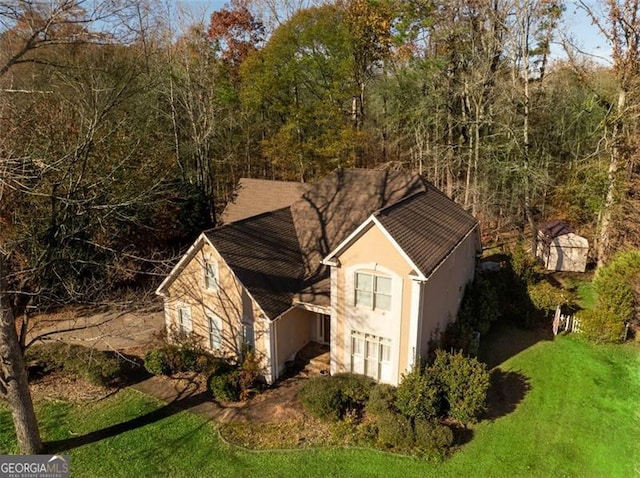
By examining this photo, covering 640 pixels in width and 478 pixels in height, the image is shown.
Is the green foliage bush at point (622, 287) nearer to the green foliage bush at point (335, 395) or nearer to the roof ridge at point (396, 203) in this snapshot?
the roof ridge at point (396, 203)

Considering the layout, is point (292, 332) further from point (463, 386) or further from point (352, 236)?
point (463, 386)

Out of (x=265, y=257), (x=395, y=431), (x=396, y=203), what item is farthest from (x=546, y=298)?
(x=265, y=257)

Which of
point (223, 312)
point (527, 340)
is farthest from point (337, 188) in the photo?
point (527, 340)

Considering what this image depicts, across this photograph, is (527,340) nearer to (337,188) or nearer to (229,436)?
(337,188)

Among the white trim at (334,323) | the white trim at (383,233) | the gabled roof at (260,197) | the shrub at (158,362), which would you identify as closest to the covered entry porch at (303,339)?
the white trim at (334,323)

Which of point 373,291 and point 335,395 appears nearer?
point 335,395

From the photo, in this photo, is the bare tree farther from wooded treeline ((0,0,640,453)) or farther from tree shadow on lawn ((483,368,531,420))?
tree shadow on lawn ((483,368,531,420))

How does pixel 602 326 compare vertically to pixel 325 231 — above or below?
below

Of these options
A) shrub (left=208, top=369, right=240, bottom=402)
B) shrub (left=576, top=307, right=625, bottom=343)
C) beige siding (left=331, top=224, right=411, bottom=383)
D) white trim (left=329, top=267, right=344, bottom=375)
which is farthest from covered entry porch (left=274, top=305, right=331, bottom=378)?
shrub (left=576, top=307, right=625, bottom=343)
